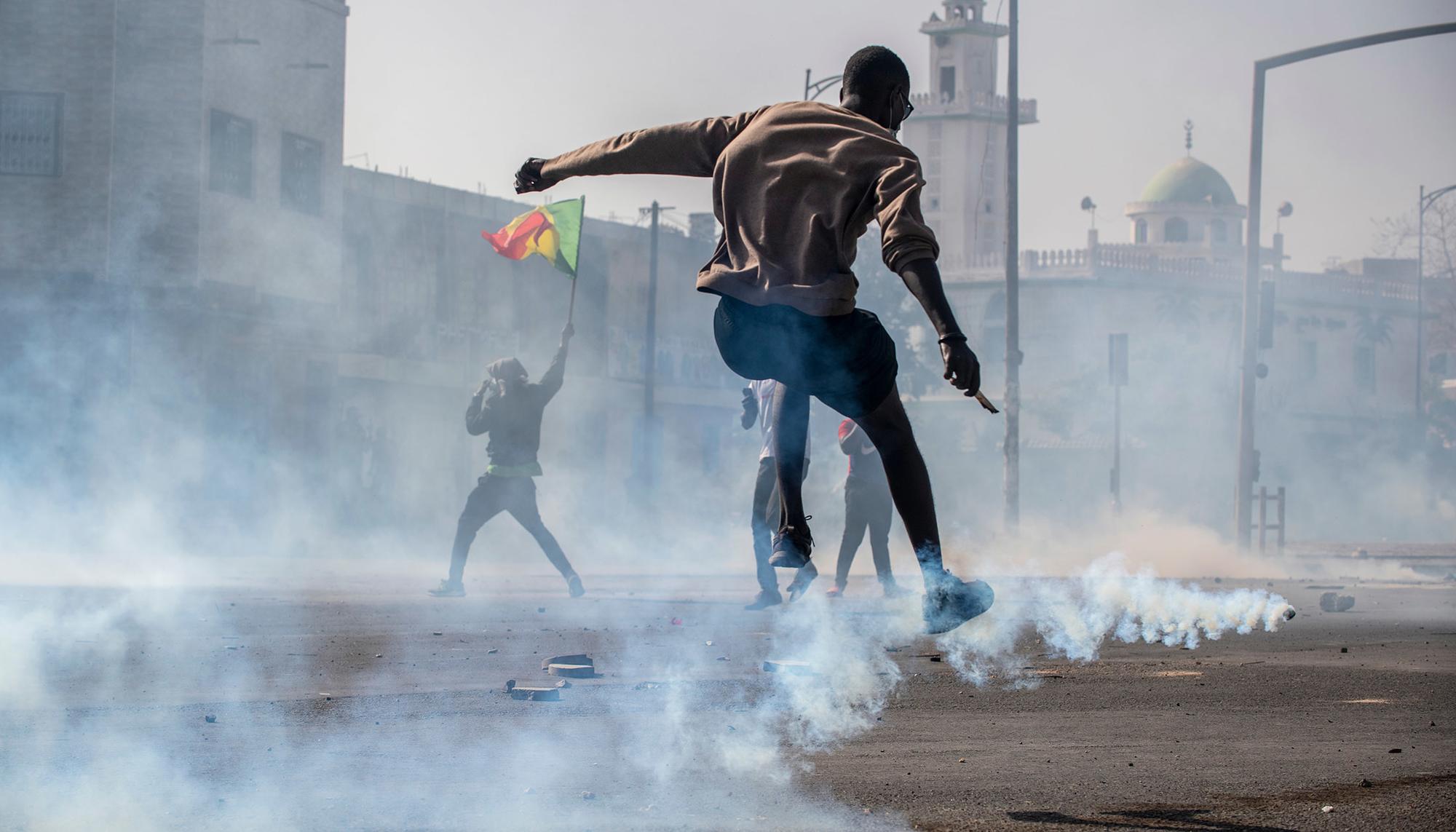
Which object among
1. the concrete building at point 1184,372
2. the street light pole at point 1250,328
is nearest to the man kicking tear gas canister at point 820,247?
the street light pole at point 1250,328

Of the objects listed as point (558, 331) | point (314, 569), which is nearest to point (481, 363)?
point (558, 331)

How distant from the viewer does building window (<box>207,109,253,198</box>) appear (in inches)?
1030

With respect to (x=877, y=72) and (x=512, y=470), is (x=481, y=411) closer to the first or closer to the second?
(x=512, y=470)

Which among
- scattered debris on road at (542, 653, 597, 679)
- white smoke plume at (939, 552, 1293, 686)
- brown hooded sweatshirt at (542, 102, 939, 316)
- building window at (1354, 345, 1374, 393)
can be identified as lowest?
white smoke plume at (939, 552, 1293, 686)

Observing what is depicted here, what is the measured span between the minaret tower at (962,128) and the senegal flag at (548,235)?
6541 centimetres

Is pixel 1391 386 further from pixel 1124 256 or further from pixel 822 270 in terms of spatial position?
pixel 822 270

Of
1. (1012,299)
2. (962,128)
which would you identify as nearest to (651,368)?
(1012,299)

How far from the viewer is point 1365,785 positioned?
4.45 metres

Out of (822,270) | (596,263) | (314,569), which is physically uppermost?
(596,263)

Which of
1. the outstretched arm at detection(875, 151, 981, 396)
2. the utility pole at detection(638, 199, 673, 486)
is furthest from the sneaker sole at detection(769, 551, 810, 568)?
the utility pole at detection(638, 199, 673, 486)

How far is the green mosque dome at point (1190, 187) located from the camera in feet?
290

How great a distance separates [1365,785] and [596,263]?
3748 cm

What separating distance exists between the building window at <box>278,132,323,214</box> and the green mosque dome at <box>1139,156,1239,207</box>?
226ft

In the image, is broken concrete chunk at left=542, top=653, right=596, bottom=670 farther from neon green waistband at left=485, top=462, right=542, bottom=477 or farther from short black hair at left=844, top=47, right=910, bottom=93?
neon green waistband at left=485, top=462, right=542, bottom=477
